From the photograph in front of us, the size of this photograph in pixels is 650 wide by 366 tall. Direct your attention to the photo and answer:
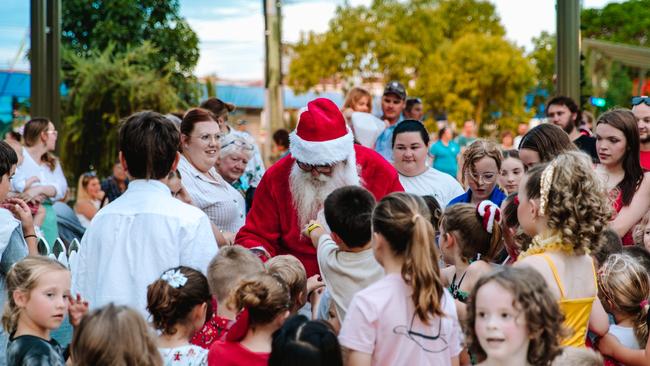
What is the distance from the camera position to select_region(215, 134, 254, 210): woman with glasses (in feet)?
22.9

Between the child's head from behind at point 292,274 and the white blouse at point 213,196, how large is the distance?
1805 mm

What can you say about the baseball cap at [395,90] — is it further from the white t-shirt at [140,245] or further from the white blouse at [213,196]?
the white t-shirt at [140,245]

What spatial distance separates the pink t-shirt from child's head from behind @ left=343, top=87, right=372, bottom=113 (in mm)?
5825

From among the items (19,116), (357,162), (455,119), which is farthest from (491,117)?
(357,162)

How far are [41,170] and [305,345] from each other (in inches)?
260

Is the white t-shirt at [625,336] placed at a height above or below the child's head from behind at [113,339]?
below

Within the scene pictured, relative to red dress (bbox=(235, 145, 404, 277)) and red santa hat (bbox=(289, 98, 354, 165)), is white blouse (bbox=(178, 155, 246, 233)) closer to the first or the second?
red dress (bbox=(235, 145, 404, 277))

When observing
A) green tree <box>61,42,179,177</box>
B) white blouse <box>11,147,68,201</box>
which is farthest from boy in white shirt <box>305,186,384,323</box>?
green tree <box>61,42,179,177</box>

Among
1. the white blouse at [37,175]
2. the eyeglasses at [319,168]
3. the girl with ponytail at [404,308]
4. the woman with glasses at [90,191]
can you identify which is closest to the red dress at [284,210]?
the eyeglasses at [319,168]

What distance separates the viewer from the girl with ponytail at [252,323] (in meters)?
3.68

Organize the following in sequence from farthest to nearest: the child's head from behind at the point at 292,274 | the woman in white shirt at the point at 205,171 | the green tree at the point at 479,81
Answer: the green tree at the point at 479,81 → the woman in white shirt at the point at 205,171 → the child's head from behind at the point at 292,274

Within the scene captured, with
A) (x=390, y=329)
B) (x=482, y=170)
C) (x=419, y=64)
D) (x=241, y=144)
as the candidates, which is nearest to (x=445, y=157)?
(x=241, y=144)

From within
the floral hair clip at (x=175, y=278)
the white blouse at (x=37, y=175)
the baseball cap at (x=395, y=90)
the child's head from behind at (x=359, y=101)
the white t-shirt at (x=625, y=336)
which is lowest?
the white t-shirt at (x=625, y=336)

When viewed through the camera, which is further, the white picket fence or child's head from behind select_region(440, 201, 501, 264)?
the white picket fence
